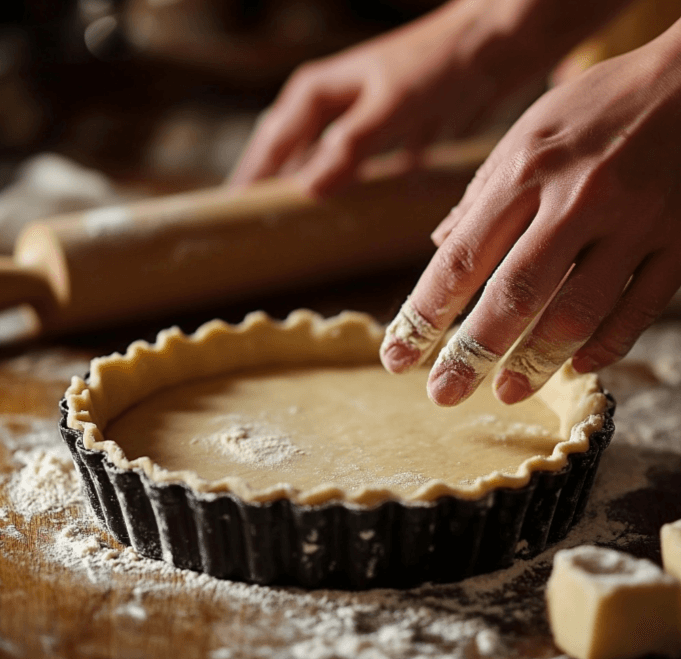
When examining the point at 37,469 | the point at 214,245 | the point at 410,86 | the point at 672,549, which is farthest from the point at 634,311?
the point at 214,245

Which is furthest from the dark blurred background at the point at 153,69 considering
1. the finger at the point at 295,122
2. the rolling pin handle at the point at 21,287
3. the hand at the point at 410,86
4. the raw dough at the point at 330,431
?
the raw dough at the point at 330,431

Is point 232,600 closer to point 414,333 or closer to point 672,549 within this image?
point 414,333

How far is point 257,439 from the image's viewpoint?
1816 millimetres

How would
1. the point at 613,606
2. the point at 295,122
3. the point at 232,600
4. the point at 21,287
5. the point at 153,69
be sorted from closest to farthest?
the point at 613,606
the point at 232,600
the point at 21,287
the point at 295,122
the point at 153,69

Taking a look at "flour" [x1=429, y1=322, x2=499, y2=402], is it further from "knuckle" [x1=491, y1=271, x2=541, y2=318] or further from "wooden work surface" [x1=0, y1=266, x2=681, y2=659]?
"wooden work surface" [x1=0, y1=266, x2=681, y2=659]

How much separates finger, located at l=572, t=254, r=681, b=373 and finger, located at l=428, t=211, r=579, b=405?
0.19 m

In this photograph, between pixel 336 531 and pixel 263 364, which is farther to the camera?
pixel 263 364

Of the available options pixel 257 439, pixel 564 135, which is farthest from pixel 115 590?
pixel 564 135

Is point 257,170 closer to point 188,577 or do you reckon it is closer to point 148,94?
point 148,94

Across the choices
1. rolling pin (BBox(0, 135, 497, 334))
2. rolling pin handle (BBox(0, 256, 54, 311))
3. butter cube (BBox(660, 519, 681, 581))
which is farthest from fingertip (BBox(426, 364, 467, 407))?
rolling pin handle (BBox(0, 256, 54, 311))

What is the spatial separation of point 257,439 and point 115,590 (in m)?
0.43

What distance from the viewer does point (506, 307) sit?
1.57 m

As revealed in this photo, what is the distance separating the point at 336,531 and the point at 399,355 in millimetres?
384

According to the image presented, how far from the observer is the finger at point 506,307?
1.55m
